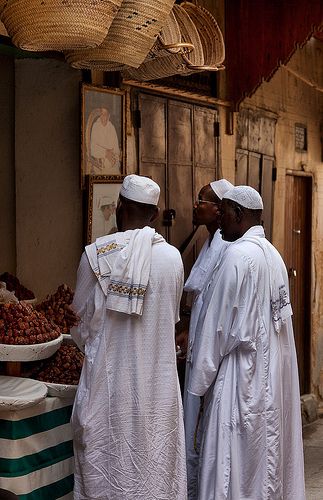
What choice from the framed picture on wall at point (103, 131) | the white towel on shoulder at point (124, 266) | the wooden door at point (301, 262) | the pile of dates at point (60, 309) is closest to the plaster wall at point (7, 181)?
the framed picture on wall at point (103, 131)

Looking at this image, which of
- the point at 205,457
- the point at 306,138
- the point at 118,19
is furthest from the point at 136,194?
the point at 306,138

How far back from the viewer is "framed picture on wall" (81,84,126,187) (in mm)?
5852

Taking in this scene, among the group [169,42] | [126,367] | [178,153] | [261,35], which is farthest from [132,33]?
[261,35]

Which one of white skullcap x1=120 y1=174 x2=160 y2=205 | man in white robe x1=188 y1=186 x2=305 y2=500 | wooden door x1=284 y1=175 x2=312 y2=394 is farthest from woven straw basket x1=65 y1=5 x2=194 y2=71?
wooden door x1=284 y1=175 x2=312 y2=394

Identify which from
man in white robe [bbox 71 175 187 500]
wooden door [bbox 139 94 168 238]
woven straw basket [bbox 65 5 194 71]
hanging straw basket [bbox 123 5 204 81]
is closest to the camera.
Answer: man in white robe [bbox 71 175 187 500]

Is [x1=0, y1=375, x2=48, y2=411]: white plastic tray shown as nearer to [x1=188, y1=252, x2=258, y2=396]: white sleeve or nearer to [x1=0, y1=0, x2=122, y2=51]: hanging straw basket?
[x1=188, y1=252, x2=258, y2=396]: white sleeve

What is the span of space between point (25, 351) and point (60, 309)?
2.87 feet

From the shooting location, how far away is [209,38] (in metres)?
5.73

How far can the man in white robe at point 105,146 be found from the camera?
5.93 m

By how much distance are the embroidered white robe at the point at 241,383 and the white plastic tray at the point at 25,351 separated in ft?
3.03

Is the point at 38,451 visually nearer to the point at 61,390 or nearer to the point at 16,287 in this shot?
the point at 61,390

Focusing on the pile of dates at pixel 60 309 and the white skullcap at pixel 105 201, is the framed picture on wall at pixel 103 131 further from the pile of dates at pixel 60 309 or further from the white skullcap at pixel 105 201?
the pile of dates at pixel 60 309

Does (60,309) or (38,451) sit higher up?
(60,309)

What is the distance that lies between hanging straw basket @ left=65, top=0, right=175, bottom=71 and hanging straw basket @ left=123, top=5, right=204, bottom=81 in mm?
883
